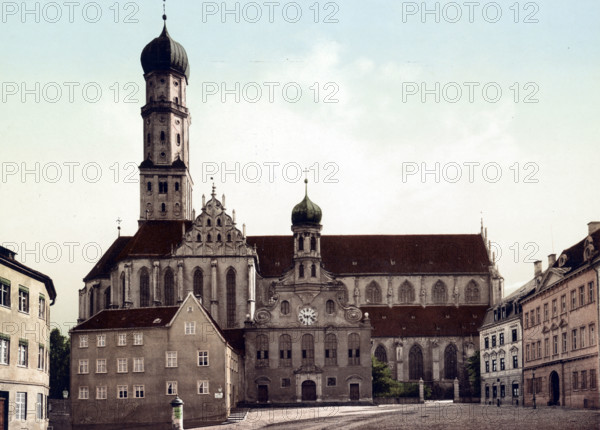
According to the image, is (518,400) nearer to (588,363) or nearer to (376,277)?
(588,363)

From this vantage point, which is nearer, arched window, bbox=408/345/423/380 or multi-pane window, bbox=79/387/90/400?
multi-pane window, bbox=79/387/90/400

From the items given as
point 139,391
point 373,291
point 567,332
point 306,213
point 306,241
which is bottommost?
point 139,391

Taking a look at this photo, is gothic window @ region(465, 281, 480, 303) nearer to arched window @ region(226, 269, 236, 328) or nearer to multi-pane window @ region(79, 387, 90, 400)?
arched window @ region(226, 269, 236, 328)

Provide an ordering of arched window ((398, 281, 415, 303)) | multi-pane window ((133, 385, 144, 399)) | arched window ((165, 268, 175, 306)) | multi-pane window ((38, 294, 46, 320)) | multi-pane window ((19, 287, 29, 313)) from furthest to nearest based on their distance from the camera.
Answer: arched window ((398, 281, 415, 303)), arched window ((165, 268, 175, 306)), multi-pane window ((133, 385, 144, 399)), multi-pane window ((38, 294, 46, 320)), multi-pane window ((19, 287, 29, 313))

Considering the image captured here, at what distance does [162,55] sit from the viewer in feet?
403

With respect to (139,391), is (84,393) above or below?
below

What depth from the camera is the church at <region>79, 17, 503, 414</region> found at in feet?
295

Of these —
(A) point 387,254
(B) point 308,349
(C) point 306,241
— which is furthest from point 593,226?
(A) point 387,254

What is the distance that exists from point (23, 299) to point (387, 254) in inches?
2973

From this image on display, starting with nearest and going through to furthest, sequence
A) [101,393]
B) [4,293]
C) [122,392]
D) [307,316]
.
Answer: [4,293]
[122,392]
[101,393]
[307,316]

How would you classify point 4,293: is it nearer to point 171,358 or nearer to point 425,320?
point 171,358

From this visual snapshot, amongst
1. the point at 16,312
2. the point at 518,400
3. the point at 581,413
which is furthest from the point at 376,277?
the point at 16,312

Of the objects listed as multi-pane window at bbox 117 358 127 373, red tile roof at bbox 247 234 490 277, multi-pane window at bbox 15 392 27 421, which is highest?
red tile roof at bbox 247 234 490 277

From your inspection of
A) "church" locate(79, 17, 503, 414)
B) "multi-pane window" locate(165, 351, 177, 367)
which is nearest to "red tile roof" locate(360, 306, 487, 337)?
"church" locate(79, 17, 503, 414)
